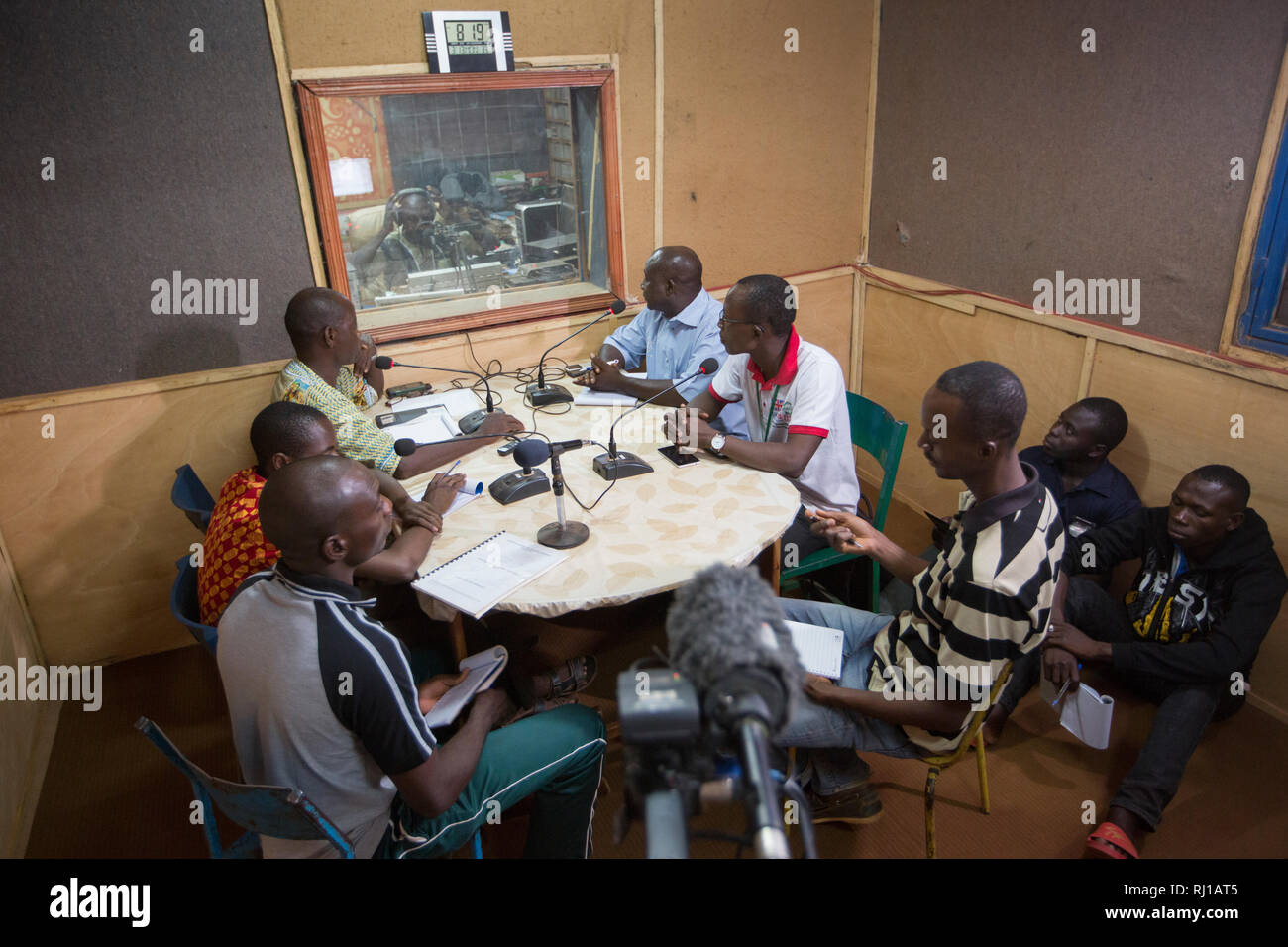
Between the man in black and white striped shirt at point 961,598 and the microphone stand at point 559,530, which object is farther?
the microphone stand at point 559,530

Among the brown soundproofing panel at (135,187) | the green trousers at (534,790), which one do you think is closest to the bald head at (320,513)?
the green trousers at (534,790)

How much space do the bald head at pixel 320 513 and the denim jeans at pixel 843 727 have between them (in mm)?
1016

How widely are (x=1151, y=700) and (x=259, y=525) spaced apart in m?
2.93

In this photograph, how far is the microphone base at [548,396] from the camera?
3.24 m

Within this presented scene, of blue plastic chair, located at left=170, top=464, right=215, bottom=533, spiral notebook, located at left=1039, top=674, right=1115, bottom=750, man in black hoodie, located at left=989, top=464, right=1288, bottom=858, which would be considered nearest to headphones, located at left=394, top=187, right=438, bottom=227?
blue plastic chair, located at left=170, top=464, right=215, bottom=533

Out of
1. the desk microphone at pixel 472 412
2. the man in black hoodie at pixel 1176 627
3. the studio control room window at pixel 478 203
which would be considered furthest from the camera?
the studio control room window at pixel 478 203

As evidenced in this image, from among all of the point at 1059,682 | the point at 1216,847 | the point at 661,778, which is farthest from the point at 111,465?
the point at 1216,847

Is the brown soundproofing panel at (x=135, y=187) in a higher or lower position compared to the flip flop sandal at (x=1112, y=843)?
higher

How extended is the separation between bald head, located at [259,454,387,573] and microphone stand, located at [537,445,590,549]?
0.62m

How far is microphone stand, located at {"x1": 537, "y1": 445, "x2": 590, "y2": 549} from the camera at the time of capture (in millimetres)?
2205

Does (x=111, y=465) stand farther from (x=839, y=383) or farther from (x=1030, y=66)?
(x=1030, y=66)

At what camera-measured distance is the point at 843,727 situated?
6.54 ft

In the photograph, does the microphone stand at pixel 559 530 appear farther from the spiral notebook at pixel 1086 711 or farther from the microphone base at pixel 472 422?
the spiral notebook at pixel 1086 711

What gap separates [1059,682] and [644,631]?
1.50 metres
